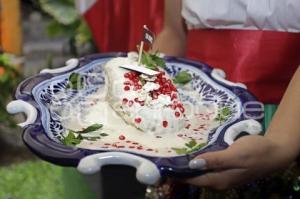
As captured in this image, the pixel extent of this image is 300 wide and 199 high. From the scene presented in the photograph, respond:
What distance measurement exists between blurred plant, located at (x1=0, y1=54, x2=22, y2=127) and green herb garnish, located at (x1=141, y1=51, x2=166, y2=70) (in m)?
0.95

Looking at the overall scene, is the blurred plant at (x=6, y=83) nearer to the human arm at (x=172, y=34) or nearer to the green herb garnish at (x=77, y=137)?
the human arm at (x=172, y=34)

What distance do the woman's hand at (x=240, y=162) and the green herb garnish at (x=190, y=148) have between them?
0.16 ft

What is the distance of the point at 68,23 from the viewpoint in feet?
7.96

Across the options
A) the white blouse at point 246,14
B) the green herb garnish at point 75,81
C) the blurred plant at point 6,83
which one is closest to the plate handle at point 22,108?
the green herb garnish at point 75,81

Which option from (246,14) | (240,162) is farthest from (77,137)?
(246,14)

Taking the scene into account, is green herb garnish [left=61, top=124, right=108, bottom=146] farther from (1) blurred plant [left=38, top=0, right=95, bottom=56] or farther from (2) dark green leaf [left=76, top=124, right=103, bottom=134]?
(1) blurred plant [left=38, top=0, right=95, bottom=56]

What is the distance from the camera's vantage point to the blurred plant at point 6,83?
1.85 m

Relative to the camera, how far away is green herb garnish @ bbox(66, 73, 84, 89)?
3.31 feet

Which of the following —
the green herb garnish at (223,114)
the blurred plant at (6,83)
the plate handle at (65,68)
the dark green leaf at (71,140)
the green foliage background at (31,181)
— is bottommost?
the green foliage background at (31,181)

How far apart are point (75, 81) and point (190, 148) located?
28cm

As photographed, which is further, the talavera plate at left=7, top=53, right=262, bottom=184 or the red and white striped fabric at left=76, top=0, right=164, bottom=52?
the red and white striped fabric at left=76, top=0, right=164, bottom=52

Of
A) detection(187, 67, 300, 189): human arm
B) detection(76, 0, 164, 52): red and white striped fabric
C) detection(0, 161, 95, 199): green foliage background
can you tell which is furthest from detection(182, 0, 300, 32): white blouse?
detection(0, 161, 95, 199): green foliage background

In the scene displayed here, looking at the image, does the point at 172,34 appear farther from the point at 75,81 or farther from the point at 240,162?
the point at 240,162

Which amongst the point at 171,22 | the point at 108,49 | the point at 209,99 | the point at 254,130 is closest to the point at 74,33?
the point at 108,49
